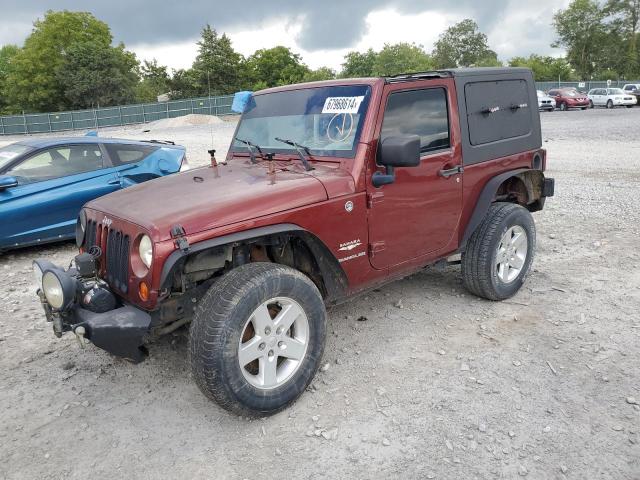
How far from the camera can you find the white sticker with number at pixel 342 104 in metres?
3.76

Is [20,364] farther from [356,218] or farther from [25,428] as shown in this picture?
[356,218]

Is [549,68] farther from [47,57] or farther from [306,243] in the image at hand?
[306,243]

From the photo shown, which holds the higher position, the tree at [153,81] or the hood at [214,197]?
the tree at [153,81]

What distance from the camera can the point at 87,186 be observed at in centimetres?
676

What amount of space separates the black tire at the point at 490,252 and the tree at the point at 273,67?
202 feet

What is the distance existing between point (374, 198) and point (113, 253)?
66.9 inches

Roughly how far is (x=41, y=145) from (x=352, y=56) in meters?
69.2

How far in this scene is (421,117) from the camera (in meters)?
4.04

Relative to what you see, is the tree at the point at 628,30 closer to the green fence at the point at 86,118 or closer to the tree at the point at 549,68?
the tree at the point at 549,68

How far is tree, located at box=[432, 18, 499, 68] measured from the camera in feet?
297

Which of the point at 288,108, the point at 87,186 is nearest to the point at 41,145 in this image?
the point at 87,186

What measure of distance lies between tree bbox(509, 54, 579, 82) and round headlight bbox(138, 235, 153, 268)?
7252cm

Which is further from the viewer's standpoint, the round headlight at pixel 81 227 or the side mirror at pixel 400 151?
the round headlight at pixel 81 227

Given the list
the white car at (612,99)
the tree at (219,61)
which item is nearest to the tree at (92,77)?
the tree at (219,61)
